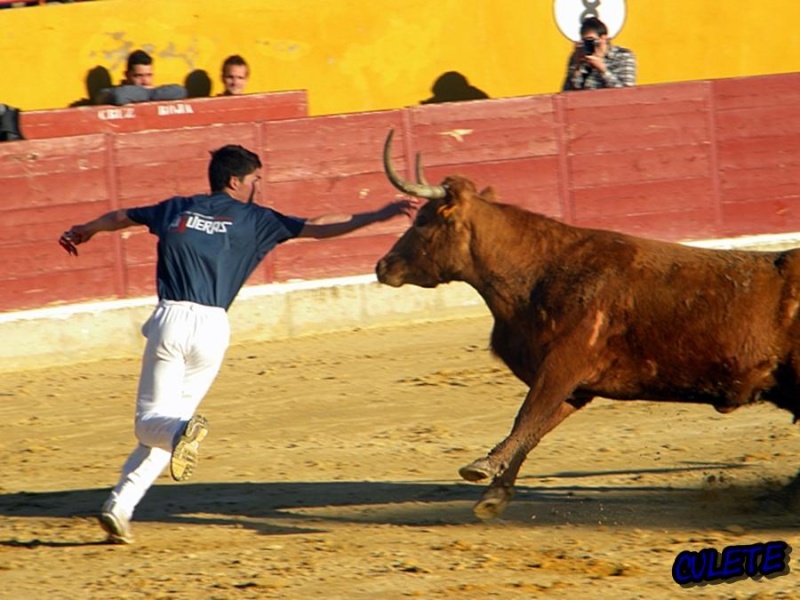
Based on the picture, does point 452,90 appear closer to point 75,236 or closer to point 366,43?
point 366,43

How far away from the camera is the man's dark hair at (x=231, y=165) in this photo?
633 cm

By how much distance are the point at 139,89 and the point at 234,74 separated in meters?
0.74

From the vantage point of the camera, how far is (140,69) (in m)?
12.3

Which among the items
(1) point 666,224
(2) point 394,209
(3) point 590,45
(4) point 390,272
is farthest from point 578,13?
(2) point 394,209

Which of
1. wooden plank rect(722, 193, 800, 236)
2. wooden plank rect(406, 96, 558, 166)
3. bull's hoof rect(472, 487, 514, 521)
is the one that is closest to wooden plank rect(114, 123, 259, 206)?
wooden plank rect(406, 96, 558, 166)

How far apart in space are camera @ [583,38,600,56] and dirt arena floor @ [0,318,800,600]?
326cm

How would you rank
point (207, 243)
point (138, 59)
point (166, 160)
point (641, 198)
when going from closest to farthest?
1. point (207, 243)
2. point (166, 160)
3. point (138, 59)
4. point (641, 198)

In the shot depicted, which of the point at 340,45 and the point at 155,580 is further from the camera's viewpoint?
the point at 340,45

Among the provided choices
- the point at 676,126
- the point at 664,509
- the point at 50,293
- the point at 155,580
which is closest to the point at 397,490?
the point at 664,509

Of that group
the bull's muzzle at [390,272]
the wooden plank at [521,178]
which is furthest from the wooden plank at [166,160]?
the bull's muzzle at [390,272]

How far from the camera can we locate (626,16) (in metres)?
15.2

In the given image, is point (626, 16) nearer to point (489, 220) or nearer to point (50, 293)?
point (50, 293)

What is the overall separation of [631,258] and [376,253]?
5.77m

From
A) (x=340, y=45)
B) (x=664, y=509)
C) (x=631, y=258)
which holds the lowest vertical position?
(x=664, y=509)
